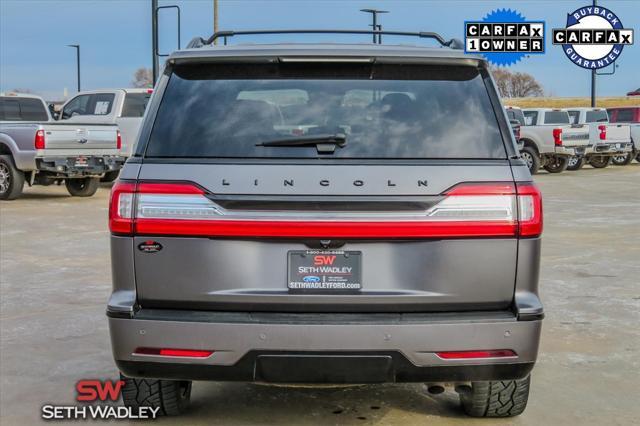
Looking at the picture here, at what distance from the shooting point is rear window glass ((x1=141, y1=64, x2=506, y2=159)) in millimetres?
3879

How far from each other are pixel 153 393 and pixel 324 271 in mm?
1313

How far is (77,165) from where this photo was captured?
17.1m

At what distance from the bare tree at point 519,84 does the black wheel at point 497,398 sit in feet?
349

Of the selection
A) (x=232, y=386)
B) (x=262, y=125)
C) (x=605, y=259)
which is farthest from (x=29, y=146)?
(x=262, y=125)

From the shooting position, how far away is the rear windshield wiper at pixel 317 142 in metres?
3.83

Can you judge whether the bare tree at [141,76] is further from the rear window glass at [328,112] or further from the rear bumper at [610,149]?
the rear window glass at [328,112]

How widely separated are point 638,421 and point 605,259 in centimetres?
595

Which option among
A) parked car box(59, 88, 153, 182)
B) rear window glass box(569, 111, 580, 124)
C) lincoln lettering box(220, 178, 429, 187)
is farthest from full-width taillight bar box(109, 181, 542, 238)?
rear window glass box(569, 111, 580, 124)

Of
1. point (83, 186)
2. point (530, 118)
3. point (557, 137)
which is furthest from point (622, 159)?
point (83, 186)

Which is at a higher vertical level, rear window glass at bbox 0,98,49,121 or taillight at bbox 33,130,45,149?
rear window glass at bbox 0,98,49,121

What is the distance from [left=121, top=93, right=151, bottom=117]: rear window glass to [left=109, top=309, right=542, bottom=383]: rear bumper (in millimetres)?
16705

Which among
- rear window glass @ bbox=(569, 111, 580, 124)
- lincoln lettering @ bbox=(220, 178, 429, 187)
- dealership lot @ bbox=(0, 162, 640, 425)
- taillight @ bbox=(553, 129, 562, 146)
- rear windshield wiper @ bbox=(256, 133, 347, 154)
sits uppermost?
rear windshield wiper @ bbox=(256, 133, 347, 154)

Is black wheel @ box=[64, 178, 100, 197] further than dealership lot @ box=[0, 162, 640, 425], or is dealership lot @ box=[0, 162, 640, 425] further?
black wheel @ box=[64, 178, 100, 197]

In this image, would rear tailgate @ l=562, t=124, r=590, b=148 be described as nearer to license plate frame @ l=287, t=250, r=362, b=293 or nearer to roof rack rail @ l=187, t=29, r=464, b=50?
roof rack rail @ l=187, t=29, r=464, b=50
